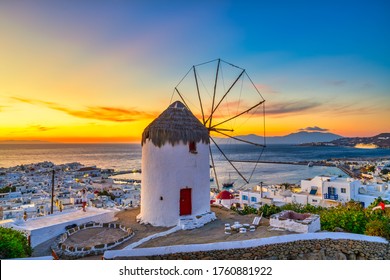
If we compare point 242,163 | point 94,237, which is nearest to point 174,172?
point 94,237

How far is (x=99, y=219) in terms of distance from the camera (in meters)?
8.41

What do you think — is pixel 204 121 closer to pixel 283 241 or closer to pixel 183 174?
pixel 183 174

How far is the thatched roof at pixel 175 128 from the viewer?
26.8 feet

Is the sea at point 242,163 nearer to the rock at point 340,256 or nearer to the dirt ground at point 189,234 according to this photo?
the dirt ground at point 189,234

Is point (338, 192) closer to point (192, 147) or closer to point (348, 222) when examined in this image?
point (348, 222)

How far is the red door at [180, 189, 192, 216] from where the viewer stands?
8225 mm

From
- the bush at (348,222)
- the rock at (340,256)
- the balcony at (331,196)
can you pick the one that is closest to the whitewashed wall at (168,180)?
the bush at (348,222)

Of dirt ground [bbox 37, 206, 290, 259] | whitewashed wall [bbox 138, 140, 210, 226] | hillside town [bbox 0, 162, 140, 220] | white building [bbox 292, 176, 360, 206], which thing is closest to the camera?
dirt ground [bbox 37, 206, 290, 259]

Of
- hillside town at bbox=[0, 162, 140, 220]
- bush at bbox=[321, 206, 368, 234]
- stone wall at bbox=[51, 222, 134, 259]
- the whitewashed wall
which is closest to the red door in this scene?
the whitewashed wall

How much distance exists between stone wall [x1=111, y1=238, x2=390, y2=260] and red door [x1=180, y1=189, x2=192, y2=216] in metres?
2.95

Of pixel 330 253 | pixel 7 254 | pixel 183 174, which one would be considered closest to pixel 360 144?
pixel 330 253

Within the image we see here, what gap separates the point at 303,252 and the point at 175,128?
4.65m

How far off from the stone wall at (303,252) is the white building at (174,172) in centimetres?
268

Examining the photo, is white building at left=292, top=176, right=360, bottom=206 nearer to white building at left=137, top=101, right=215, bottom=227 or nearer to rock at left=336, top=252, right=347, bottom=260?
white building at left=137, top=101, right=215, bottom=227
